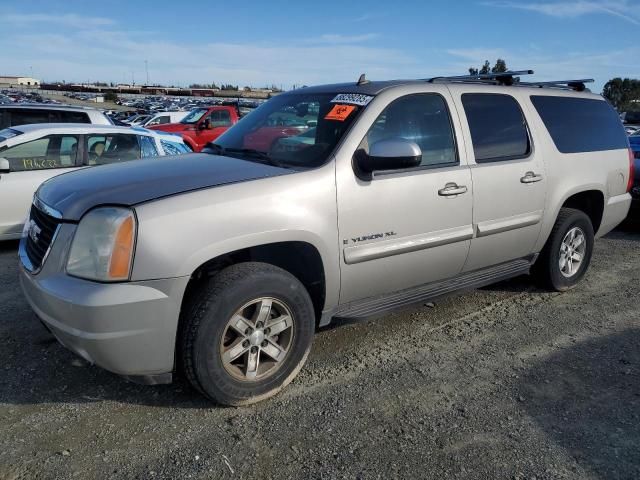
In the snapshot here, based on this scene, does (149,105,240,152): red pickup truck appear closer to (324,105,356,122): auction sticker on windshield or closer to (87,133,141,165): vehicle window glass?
(87,133,141,165): vehicle window glass

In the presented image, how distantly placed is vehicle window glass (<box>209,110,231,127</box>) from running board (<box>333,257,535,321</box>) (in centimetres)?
1264

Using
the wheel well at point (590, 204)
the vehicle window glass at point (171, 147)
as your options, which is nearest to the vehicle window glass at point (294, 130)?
the wheel well at point (590, 204)

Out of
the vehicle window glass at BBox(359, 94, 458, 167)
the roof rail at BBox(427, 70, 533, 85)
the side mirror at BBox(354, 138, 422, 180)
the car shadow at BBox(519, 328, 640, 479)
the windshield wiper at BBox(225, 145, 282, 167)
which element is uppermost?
the roof rail at BBox(427, 70, 533, 85)

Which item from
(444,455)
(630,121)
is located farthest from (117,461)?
(630,121)

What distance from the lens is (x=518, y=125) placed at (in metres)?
4.36

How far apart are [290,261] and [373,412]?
3.30 ft

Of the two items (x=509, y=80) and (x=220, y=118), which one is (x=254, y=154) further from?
(x=220, y=118)

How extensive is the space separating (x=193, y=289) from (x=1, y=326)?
2.05 meters

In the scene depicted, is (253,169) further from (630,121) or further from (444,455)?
(630,121)

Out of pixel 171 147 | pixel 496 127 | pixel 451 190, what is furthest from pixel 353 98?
pixel 171 147

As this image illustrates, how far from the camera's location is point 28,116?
9.66 m

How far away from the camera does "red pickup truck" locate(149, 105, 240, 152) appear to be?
49.2 ft

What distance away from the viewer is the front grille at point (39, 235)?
2861 mm

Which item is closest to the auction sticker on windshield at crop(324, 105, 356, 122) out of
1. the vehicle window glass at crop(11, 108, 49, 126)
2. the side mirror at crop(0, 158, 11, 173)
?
the side mirror at crop(0, 158, 11, 173)
